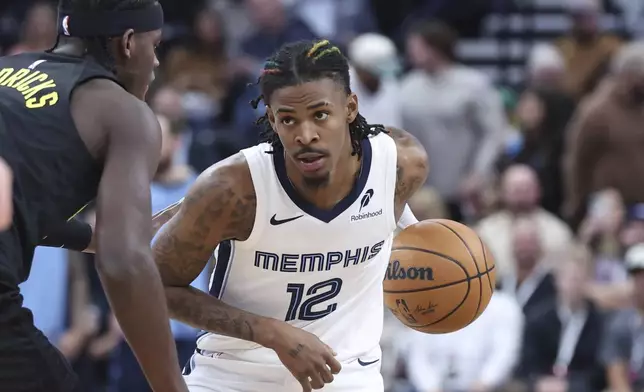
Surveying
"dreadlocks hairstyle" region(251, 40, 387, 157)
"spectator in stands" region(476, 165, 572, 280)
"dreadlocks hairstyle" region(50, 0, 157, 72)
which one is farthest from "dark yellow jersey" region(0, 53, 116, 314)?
"spectator in stands" region(476, 165, 572, 280)

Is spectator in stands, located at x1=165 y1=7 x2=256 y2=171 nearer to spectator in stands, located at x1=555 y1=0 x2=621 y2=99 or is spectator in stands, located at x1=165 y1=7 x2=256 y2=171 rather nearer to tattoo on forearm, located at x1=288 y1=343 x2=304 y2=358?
spectator in stands, located at x1=555 y1=0 x2=621 y2=99

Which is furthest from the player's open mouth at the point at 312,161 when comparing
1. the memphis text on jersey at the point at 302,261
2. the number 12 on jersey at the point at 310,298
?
the number 12 on jersey at the point at 310,298

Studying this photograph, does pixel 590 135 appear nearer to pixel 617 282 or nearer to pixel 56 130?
pixel 617 282

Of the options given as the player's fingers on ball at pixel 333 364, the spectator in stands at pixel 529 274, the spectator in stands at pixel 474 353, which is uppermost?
the player's fingers on ball at pixel 333 364

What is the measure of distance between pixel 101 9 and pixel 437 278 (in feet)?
6.08

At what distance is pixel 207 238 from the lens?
14.9ft

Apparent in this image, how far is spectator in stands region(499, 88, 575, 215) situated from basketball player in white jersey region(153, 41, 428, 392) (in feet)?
18.8

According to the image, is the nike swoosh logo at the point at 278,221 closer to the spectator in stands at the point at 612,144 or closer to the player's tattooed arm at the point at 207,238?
the player's tattooed arm at the point at 207,238

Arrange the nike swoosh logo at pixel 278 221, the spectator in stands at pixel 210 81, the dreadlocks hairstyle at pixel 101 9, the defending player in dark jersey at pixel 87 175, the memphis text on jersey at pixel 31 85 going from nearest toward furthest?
1. the defending player in dark jersey at pixel 87 175
2. the memphis text on jersey at pixel 31 85
3. the dreadlocks hairstyle at pixel 101 9
4. the nike swoosh logo at pixel 278 221
5. the spectator in stands at pixel 210 81

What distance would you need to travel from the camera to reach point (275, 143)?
15.6 ft

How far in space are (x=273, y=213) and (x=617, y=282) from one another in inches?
200

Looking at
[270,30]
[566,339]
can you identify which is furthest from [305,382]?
[270,30]

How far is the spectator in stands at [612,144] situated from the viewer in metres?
9.81

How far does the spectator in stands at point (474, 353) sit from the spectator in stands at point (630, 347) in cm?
69
